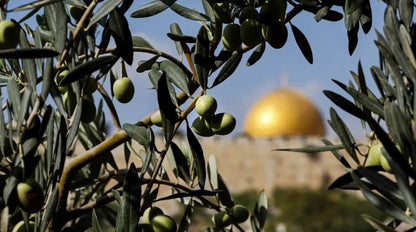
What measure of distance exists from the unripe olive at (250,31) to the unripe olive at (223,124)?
0.23 ft

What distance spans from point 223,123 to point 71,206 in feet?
1.66

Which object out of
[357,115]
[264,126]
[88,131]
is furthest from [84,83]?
[264,126]

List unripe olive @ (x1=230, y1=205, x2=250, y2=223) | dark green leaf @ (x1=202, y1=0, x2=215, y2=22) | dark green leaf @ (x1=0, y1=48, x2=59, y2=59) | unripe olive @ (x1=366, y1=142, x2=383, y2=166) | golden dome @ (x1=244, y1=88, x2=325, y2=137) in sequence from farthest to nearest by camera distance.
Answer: golden dome @ (x1=244, y1=88, x2=325, y2=137)
unripe olive @ (x1=230, y1=205, x2=250, y2=223)
dark green leaf @ (x1=202, y1=0, x2=215, y2=22)
unripe olive @ (x1=366, y1=142, x2=383, y2=166)
dark green leaf @ (x1=0, y1=48, x2=59, y2=59)

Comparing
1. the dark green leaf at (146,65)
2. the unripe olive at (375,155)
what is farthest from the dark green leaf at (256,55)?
the unripe olive at (375,155)

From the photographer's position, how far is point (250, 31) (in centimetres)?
66

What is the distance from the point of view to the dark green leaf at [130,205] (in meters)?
0.63

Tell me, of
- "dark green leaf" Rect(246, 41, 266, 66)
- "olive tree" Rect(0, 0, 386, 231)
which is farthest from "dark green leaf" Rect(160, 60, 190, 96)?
"dark green leaf" Rect(246, 41, 266, 66)

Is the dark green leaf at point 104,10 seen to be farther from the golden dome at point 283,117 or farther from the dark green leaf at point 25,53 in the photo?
the golden dome at point 283,117

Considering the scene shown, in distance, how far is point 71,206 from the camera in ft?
3.65

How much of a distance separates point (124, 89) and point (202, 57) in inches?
3.9

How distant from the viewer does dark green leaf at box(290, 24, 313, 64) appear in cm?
81

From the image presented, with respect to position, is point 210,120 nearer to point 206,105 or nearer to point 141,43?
point 206,105

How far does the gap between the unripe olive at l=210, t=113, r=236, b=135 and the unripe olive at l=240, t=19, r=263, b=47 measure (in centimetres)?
7

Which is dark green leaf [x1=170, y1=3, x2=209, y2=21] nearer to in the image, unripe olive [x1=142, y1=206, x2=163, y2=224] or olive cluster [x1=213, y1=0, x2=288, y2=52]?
olive cluster [x1=213, y1=0, x2=288, y2=52]
